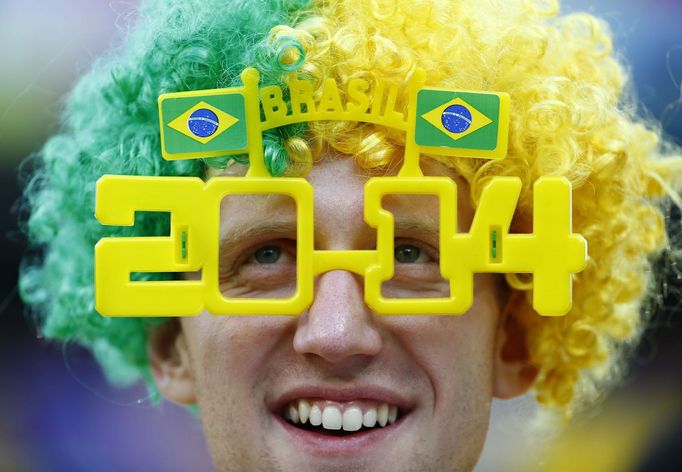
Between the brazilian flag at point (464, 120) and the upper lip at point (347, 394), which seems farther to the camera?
the upper lip at point (347, 394)

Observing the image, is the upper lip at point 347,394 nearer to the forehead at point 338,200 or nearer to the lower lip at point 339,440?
Result: the lower lip at point 339,440

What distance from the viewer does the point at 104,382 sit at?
2.29 metres

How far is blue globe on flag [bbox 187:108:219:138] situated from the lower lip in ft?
1.45

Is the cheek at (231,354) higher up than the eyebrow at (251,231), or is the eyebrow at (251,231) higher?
the eyebrow at (251,231)

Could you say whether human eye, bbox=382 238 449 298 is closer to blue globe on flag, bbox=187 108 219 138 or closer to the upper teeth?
the upper teeth

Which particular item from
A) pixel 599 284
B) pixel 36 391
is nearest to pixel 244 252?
pixel 599 284

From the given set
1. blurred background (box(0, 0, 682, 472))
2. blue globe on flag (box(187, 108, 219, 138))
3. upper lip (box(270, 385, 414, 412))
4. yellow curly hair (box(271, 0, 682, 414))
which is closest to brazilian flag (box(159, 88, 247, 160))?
blue globe on flag (box(187, 108, 219, 138))

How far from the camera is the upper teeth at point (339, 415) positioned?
1396 millimetres

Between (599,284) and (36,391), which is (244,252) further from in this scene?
(36,391)

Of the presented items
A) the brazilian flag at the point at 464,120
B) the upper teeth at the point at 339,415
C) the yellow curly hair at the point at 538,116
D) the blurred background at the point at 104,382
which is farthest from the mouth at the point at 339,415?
the blurred background at the point at 104,382

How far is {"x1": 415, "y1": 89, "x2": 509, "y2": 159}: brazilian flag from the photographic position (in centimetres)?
128

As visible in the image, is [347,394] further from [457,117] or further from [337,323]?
[457,117]

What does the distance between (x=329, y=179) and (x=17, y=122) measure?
3.37 feet

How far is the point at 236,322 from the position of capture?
1426 millimetres
